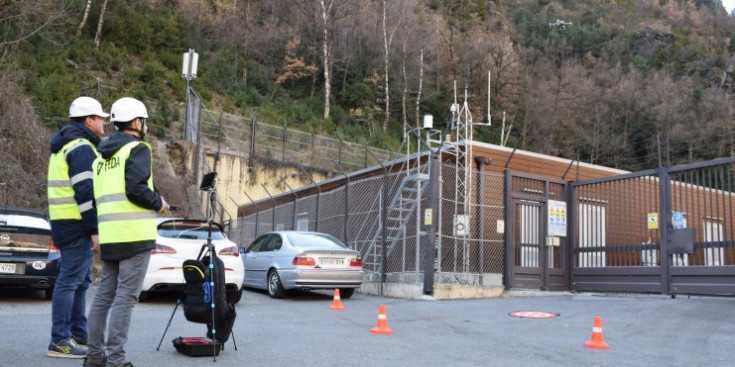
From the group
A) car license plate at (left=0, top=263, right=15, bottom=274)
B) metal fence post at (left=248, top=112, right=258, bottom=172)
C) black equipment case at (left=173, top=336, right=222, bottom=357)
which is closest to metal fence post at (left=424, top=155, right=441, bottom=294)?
car license plate at (left=0, top=263, right=15, bottom=274)

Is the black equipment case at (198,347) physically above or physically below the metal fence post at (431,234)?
below

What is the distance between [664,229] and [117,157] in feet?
39.7

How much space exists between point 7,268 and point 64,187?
16.9 feet

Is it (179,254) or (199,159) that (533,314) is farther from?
(199,159)

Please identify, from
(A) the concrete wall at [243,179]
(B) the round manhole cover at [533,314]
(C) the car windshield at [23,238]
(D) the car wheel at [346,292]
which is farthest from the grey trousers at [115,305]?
(A) the concrete wall at [243,179]

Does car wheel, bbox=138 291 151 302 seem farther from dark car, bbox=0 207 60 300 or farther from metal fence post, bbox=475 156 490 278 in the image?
metal fence post, bbox=475 156 490 278

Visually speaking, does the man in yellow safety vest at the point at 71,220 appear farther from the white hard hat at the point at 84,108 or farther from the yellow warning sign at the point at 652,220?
the yellow warning sign at the point at 652,220

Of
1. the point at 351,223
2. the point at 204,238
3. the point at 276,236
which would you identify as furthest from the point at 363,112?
the point at 204,238

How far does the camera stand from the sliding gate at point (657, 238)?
13133 millimetres

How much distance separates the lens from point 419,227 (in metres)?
14.9

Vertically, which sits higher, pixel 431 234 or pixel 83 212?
pixel 431 234

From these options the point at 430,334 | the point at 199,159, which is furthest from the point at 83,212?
the point at 199,159

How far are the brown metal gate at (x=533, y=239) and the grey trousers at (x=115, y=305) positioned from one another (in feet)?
37.9

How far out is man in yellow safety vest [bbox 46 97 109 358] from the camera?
19.0 ft
